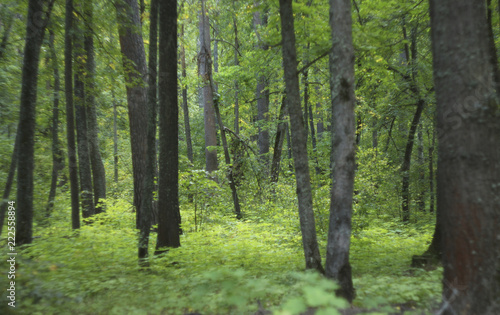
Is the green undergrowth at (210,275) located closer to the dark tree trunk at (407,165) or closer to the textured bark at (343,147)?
the textured bark at (343,147)

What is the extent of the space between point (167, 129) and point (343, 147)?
11.5 feet

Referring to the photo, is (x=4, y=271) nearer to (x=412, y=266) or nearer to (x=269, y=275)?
(x=269, y=275)

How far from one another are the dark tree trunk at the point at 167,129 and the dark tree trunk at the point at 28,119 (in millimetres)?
2071

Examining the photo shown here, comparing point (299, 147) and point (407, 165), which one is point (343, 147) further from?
point (407, 165)

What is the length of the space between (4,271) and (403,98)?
1008 centimetres

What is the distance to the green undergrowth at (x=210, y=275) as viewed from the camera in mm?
2924

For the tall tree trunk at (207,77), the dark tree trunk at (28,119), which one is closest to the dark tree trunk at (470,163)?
the dark tree trunk at (28,119)

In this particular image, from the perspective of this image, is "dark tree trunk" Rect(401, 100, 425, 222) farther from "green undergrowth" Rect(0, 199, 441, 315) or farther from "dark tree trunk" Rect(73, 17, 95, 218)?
"dark tree trunk" Rect(73, 17, 95, 218)

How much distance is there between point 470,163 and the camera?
2.48m

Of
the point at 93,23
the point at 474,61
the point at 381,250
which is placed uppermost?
the point at 93,23

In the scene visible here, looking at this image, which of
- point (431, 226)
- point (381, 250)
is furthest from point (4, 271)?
point (431, 226)

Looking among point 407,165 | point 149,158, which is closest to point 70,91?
point 149,158

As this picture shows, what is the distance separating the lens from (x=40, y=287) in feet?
10.8

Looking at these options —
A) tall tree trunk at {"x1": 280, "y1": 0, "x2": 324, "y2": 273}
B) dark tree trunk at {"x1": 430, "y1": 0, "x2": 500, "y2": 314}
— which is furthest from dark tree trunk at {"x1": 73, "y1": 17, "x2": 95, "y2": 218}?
dark tree trunk at {"x1": 430, "y1": 0, "x2": 500, "y2": 314}
